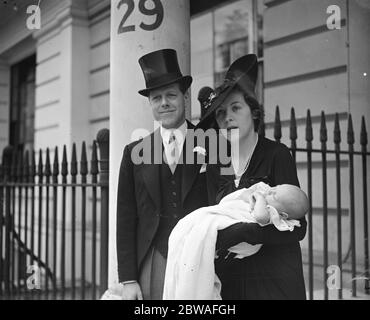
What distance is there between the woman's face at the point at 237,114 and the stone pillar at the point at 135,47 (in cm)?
43

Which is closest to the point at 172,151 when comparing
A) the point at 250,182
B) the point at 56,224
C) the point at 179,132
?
the point at 179,132

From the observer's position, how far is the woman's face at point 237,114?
83.8 inches

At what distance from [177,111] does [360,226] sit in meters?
1.50

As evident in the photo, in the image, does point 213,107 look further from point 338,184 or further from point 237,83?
point 338,184

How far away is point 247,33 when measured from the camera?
3.42 metres

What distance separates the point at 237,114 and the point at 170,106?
0.34 m

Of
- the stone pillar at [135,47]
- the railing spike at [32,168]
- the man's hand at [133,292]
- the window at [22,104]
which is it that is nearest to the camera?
the man's hand at [133,292]

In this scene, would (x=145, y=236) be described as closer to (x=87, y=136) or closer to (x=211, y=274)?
(x=211, y=274)

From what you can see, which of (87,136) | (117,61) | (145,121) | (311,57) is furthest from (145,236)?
(87,136)

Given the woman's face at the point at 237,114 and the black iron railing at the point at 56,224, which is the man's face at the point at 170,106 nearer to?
the woman's face at the point at 237,114

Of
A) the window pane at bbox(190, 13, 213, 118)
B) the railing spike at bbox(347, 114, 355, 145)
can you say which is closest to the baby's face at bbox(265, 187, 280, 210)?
the window pane at bbox(190, 13, 213, 118)

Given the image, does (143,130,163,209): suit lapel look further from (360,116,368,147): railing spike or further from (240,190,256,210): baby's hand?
(360,116,368,147): railing spike

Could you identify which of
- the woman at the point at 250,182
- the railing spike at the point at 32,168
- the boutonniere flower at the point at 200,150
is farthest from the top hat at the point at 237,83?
the railing spike at the point at 32,168

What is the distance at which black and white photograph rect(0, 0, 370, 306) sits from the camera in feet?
6.68
